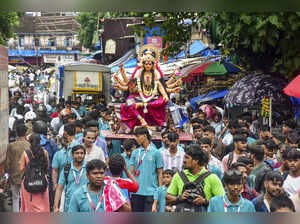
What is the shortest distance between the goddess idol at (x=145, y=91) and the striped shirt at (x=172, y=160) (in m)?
2.05

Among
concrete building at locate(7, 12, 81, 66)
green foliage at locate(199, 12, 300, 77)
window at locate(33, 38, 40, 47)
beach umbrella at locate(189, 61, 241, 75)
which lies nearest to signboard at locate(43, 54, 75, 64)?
concrete building at locate(7, 12, 81, 66)

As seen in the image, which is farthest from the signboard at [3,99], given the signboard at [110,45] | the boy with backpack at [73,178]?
the signboard at [110,45]

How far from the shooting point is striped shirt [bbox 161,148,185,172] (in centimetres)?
610

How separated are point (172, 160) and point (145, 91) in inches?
92.2

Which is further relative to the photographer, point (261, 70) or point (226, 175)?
point (261, 70)

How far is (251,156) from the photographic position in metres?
5.77

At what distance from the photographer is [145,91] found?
325 inches

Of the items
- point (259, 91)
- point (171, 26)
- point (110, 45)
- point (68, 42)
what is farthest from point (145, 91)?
point (68, 42)

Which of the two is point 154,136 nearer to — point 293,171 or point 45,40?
point 293,171

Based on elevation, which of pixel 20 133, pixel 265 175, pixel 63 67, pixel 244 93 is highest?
pixel 63 67
